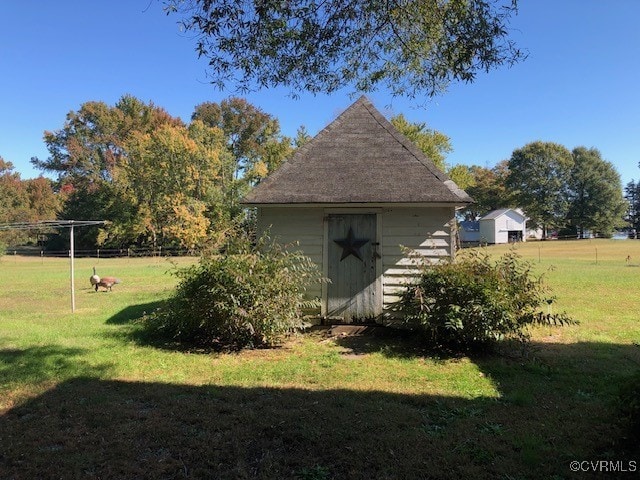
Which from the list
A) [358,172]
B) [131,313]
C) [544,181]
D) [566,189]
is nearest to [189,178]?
[131,313]

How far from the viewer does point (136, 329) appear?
859 cm

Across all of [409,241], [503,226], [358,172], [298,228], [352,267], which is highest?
[503,226]

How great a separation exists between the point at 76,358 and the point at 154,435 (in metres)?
3.41

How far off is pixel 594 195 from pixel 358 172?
66.1 m

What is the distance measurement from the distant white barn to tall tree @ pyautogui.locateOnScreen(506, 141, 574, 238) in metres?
2.64

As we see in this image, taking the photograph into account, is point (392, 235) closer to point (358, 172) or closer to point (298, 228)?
point (358, 172)

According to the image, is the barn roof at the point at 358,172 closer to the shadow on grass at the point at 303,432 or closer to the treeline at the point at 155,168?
the shadow on grass at the point at 303,432

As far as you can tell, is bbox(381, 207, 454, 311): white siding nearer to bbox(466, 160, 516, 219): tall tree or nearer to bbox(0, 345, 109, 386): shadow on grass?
bbox(0, 345, 109, 386): shadow on grass

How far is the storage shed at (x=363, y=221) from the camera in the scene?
8.14 m

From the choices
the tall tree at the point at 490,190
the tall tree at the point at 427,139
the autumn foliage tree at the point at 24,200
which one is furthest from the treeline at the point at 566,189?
the autumn foliage tree at the point at 24,200

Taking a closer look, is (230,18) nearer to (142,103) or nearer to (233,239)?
(233,239)

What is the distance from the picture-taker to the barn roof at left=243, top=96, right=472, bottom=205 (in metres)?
8.09

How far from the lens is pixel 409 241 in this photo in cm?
829

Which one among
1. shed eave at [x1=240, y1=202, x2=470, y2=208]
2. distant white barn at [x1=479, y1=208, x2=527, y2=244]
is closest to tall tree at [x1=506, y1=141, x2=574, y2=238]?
distant white barn at [x1=479, y1=208, x2=527, y2=244]
